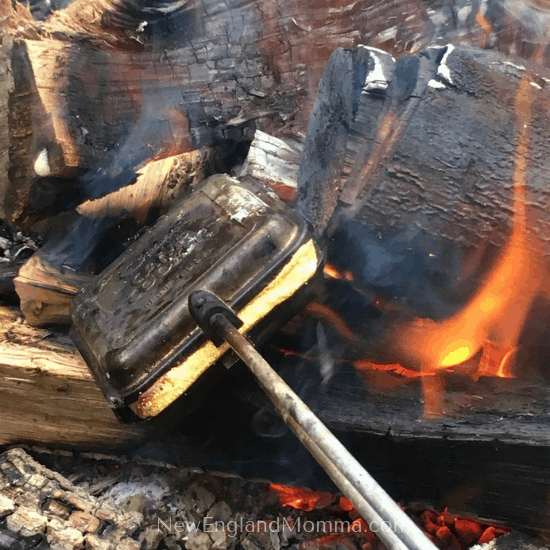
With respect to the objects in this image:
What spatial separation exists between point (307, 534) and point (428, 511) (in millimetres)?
472

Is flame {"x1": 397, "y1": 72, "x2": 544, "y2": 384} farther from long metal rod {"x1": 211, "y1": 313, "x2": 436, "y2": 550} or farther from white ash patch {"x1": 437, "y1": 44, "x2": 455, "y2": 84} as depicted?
long metal rod {"x1": 211, "y1": 313, "x2": 436, "y2": 550}

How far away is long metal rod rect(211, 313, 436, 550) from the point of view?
94 cm

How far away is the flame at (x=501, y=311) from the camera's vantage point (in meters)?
1.56

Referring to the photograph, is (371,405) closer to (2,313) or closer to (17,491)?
(17,491)

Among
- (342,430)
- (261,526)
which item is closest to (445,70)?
(342,430)

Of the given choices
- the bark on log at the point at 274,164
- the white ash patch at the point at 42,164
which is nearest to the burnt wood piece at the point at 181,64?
the white ash patch at the point at 42,164

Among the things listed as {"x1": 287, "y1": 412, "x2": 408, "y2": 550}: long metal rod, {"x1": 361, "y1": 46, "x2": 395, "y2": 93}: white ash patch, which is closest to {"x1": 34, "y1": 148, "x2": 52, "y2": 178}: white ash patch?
{"x1": 361, "y1": 46, "x2": 395, "y2": 93}: white ash patch

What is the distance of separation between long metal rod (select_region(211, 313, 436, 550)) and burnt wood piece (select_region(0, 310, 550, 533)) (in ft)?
1.81

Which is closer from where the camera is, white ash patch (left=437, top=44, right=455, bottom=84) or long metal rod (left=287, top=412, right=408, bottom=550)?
long metal rod (left=287, top=412, right=408, bottom=550)

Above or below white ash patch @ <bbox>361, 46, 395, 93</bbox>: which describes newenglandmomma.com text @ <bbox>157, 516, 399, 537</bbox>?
below

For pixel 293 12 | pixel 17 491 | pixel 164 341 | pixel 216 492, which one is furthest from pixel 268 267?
pixel 293 12

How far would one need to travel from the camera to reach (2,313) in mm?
2436

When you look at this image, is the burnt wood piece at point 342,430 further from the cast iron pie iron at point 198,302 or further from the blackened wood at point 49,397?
the cast iron pie iron at point 198,302

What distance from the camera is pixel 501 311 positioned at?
1.70 metres
